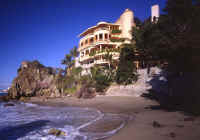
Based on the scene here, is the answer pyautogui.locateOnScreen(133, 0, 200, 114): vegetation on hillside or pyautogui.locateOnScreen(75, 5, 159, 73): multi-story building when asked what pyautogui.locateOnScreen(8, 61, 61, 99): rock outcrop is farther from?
pyautogui.locateOnScreen(133, 0, 200, 114): vegetation on hillside

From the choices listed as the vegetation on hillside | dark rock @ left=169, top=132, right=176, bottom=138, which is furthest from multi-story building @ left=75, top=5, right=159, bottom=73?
dark rock @ left=169, top=132, right=176, bottom=138

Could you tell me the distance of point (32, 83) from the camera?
110 ft

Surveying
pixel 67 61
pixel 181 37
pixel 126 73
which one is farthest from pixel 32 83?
pixel 181 37

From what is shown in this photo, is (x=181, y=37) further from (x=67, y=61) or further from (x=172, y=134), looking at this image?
(x=67, y=61)

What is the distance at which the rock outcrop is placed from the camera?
3253 centimetres

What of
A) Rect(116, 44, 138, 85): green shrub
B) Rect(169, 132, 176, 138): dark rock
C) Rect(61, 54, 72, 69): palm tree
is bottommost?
Rect(169, 132, 176, 138): dark rock

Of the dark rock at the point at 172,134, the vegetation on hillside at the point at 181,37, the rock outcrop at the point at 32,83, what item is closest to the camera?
the dark rock at the point at 172,134

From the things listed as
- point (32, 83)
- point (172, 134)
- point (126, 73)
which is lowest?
point (172, 134)

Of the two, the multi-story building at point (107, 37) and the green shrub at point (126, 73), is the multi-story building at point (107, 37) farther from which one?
the green shrub at point (126, 73)

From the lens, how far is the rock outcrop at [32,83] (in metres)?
32.5

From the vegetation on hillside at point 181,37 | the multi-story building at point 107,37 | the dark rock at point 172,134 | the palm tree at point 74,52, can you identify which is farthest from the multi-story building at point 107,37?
the dark rock at point 172,134

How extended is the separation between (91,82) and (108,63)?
7.18m

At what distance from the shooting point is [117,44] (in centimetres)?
3359

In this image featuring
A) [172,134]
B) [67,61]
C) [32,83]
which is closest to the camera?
[172,134]
